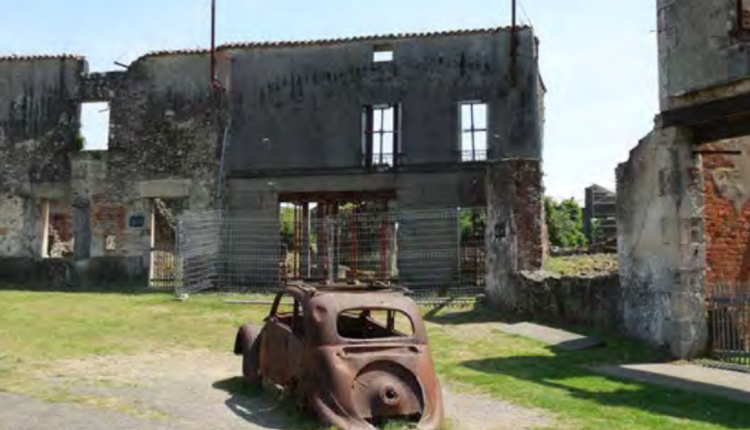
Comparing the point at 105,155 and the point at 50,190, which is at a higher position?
the point at 105,155

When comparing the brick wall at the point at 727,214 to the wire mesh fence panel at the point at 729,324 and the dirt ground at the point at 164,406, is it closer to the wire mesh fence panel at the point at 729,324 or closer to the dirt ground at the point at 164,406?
the wire mesh fence panel at the point at 729,324

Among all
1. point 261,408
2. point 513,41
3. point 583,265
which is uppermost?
point 513,41

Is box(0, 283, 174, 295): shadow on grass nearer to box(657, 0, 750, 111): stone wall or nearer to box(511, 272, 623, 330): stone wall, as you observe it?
box(511, 272, 623, 330): stone wall

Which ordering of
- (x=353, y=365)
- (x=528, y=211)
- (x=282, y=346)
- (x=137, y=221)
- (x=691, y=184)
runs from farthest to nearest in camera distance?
1. (x=137, y=221)
2. (x=528, y=211)
3. (x=691, y=184)
4. (x=282, y=346)
5. (x=353, y=365)

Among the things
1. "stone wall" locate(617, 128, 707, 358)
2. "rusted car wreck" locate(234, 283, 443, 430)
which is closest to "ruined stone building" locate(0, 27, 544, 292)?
"stone wall" locate(617, 128, 707, 358)

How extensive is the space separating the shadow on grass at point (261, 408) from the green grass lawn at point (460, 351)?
222cm

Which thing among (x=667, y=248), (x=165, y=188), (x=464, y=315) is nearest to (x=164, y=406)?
(x=667, y=248)

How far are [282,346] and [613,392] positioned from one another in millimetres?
4000

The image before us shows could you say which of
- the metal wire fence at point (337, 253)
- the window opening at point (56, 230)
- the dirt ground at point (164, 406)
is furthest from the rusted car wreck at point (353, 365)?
the window opening at point (56, 230)

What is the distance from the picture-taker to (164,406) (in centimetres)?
816

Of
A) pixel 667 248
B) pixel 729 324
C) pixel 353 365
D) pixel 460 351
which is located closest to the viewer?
pixel 353 365

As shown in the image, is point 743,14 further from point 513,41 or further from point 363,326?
point 513,41

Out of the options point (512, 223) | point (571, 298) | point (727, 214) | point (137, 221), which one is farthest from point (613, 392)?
point (137, 221)

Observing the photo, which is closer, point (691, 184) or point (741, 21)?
point (741, 21)
